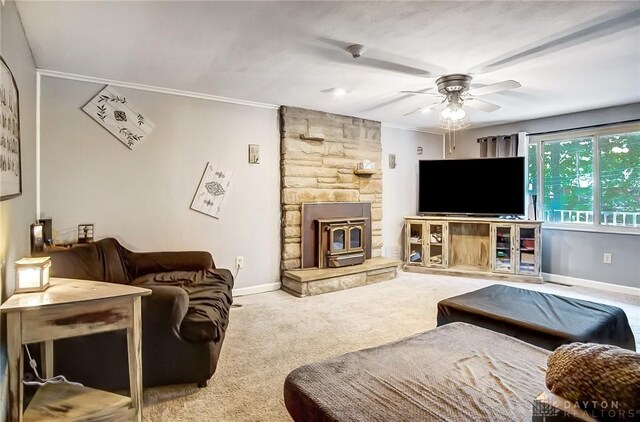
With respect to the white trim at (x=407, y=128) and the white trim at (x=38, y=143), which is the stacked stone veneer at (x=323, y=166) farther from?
the white trim at (x=38, y=143)

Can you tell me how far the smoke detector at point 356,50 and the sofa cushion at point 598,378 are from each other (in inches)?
86.3

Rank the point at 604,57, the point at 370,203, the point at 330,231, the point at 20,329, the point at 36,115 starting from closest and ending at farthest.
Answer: the point at 20,329, the point at 604,57, the point at 36,115, the point at 330,231, the point at 370,203

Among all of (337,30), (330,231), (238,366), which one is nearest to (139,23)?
(337,30)

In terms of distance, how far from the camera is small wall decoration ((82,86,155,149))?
321cm

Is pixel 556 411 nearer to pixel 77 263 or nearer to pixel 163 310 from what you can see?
pixel 163 310

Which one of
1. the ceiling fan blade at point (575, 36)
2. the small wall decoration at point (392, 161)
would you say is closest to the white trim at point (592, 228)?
the small wall decoration at point (392, 161)

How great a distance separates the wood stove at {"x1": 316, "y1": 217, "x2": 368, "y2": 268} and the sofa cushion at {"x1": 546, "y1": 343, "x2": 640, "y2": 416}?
3474 mm

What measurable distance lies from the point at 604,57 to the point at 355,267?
125 inches

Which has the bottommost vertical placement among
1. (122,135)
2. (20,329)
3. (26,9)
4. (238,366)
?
(238,366)

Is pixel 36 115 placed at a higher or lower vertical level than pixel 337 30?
lower

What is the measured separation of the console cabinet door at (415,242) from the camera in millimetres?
5363

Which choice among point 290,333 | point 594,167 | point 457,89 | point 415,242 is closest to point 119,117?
point 290,333

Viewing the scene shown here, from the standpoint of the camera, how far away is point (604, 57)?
2695mm

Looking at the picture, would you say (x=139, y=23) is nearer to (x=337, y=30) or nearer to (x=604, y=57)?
(x=337, y=30)
